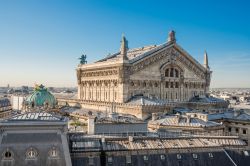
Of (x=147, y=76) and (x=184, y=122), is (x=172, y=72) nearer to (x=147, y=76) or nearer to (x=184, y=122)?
(x=147, y=76)

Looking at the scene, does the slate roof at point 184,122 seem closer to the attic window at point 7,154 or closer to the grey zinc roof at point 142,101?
the grey zinc roof at point 142,101

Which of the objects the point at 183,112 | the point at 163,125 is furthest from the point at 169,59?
the point at 163,125

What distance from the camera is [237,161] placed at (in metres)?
56.4

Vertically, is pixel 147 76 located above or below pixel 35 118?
above

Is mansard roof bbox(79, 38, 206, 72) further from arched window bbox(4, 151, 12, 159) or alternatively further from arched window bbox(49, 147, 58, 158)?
arched window bbox(4, 151, 12, 159)

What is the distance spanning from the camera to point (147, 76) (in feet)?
346

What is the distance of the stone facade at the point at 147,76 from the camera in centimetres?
10175

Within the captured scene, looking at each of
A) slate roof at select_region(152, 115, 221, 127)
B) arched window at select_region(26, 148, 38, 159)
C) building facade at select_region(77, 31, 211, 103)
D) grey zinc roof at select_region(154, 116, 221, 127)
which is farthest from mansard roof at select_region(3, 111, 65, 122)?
building facade at select_region(77, 31, 211, 103)

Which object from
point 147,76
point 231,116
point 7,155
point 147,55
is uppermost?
point 147,55

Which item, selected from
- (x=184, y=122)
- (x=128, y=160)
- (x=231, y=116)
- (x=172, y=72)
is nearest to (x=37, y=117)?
(x=128, y=160)

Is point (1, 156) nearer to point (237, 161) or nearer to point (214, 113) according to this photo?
point (237, 161)

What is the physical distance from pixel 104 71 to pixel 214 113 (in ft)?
104

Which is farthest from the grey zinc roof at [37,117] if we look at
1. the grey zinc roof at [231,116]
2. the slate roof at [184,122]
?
the grey zinc roof at [231,116]

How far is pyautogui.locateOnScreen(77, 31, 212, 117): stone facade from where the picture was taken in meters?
102
